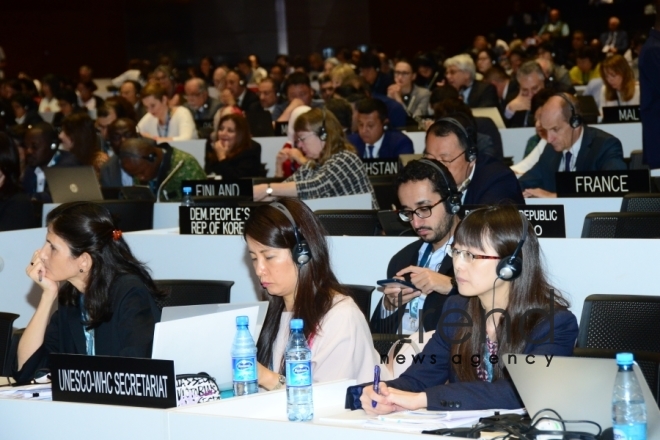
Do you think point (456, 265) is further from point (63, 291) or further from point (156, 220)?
point (156, 220)

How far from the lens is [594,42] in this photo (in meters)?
16.2

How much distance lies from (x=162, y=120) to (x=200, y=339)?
7554mm

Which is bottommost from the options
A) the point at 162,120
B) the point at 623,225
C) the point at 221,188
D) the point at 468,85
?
the point at 623,225

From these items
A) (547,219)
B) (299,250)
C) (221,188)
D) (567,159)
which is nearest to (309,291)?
(299,250)

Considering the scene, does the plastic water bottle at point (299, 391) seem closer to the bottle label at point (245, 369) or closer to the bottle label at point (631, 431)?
the bottle label at point (245, 369)

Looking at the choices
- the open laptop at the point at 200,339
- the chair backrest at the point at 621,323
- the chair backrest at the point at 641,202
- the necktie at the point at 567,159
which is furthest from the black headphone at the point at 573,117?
the open laptop at the point at 200,339

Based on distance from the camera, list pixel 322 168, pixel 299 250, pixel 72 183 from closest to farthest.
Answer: pixel 299 250, pixel 322 168, pixel 72 183

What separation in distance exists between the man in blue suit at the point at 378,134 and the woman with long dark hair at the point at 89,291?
456cm

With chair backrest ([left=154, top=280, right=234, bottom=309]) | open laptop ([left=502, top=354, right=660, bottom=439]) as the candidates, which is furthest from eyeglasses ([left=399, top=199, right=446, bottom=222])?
open laptop ([left=502, top=354, right=660, bottom=439])

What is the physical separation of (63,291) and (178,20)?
1740 cm

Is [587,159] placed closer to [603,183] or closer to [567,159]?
[567,159]

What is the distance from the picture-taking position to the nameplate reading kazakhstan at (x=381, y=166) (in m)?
7.20

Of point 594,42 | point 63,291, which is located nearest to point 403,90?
point 594,42

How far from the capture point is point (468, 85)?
1121cm
